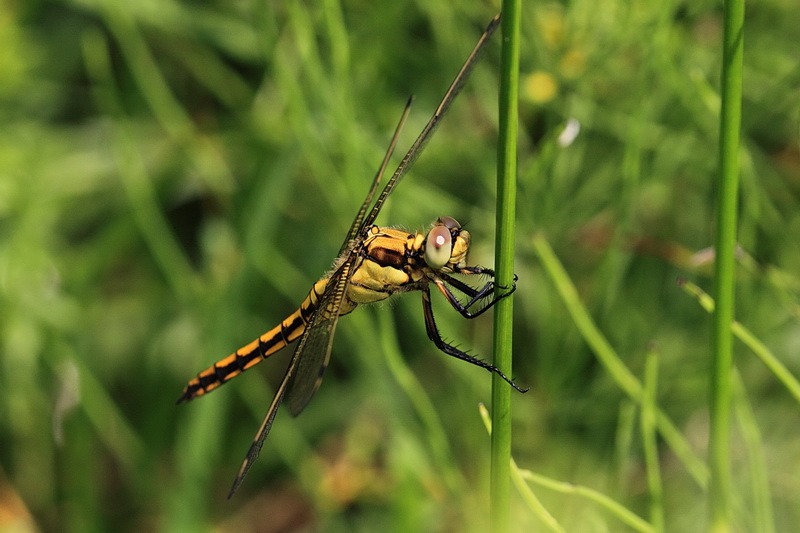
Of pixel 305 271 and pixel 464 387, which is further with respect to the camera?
pixel 305 271

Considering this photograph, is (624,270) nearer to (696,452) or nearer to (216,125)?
(696,452)

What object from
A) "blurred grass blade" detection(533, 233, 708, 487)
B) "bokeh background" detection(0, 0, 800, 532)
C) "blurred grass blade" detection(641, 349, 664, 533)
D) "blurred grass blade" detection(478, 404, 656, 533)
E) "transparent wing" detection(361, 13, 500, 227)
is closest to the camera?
"blurred grass blade" detection(478, 404, 656, 533)

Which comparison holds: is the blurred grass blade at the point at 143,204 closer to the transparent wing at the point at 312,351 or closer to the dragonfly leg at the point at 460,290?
the transparent wing at the point at 312,351

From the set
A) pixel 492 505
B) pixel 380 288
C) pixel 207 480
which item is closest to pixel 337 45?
pixel 380 288

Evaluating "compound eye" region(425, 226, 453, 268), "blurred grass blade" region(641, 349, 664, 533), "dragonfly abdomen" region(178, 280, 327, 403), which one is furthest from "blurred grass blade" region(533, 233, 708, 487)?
"dragonfly abdomen" region(178, 280, 327, 403)

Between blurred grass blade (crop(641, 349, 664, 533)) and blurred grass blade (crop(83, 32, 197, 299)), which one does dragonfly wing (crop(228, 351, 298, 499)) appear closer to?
blurred grass blade (crop(641, 349, 664, 533))

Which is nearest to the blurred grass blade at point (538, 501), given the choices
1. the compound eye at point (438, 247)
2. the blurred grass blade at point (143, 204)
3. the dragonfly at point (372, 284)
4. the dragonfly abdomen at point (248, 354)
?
the dragonfly at point (372, 284)
